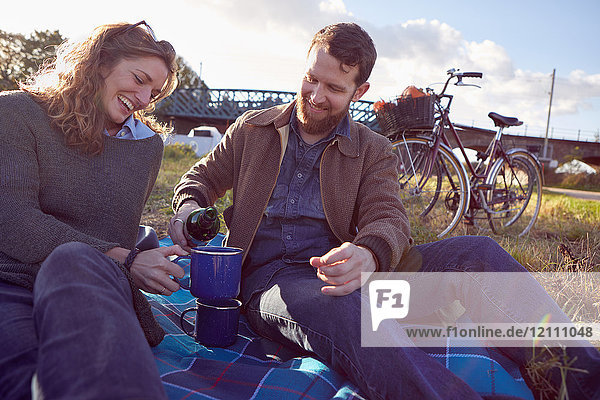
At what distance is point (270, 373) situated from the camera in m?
1.83

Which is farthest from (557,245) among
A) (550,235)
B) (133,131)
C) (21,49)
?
(21,49)

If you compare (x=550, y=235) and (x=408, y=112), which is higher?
(x=408, y=112)

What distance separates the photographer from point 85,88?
2135 millimetres

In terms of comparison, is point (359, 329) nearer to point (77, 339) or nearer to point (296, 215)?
point (296, 215)

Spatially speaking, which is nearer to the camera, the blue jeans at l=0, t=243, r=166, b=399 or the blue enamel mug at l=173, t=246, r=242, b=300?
the blue jeans at l=0, t=243, r=166, b=399

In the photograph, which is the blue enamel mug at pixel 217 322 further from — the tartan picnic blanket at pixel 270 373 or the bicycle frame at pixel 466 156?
the bicycle frame at pixel 466 156

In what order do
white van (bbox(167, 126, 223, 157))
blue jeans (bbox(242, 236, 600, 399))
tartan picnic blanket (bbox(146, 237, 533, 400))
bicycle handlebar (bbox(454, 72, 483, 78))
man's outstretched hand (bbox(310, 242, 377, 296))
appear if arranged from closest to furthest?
1. blue jeans (bbox(242, 236, 600, 399))
2. tartan picnic blanket (bbox(146, 237, 533, 400))
3. man's outstretched hand (bbox(310, 242, 377, 296))
4. bicycle handlebar (bbox(454, 72, 483, 78))
5. white van (bbox(167, 126, 223, 157))

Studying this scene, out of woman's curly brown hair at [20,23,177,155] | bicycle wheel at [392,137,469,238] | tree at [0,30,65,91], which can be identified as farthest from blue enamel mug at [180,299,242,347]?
tree at [0,30,65,91]

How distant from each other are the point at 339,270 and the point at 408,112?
308 cm

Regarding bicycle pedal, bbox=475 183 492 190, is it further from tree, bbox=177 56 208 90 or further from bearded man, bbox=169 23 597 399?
tree, bbox=177 56 208 90

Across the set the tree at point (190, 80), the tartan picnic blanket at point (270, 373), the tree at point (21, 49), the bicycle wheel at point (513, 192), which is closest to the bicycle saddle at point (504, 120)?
the bicycle wheel at point (513, 192)

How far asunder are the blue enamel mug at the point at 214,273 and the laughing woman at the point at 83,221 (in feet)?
0.24
